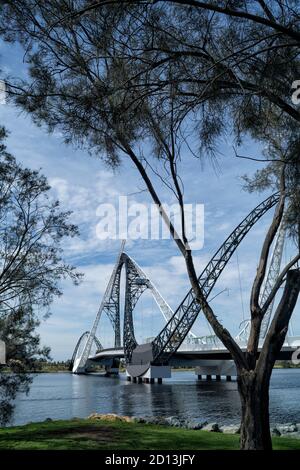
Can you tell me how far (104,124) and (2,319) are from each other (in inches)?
221

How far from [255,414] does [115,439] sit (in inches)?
165

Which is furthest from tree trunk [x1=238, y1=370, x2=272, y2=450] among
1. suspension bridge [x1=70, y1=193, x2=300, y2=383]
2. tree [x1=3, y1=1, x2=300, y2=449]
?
suspension bridge [x1=70, y1=193, x2=300, y2=383]

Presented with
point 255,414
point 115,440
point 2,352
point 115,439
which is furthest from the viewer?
point 2,352

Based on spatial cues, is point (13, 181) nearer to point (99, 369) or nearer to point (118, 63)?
point (118, 63)

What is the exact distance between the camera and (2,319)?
1265 centimetres

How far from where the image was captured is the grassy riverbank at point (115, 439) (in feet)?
35.1

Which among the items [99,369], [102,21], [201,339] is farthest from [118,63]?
[99,369]

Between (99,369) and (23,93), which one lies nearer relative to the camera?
(23,93)

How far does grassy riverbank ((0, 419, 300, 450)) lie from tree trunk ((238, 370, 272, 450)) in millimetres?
2104

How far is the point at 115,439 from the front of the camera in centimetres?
1165

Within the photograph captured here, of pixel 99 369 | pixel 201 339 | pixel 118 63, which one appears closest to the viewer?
pixel 118 63

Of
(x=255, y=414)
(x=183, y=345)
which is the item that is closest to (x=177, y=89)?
(x=255, y=414)

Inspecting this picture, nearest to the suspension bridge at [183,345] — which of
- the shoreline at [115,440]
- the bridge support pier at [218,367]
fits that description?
the bridge support pier at [218,367]

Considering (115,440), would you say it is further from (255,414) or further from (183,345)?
(183,345)
